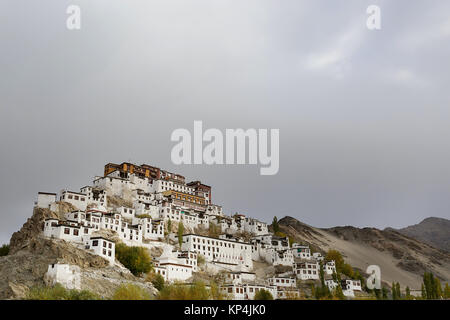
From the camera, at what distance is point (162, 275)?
55750 millimetres

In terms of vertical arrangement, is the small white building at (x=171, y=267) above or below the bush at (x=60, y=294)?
above

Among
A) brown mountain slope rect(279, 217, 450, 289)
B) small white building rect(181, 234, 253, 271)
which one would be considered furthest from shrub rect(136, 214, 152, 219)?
brown mountain slope rect(279, 217, 450, 289)

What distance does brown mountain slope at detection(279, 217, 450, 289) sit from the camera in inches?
4756

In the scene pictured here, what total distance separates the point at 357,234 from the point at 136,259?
11384 cm

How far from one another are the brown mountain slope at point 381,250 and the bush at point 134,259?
2472 inches

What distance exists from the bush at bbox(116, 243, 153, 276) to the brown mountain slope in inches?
2472

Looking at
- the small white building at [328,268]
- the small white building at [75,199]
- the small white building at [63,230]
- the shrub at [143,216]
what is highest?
the small white building at [75,199]

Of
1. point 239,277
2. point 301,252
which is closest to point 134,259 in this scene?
point 239,277

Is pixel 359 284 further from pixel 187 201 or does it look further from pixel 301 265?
pixel 187 201

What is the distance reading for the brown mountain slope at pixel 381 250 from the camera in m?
121

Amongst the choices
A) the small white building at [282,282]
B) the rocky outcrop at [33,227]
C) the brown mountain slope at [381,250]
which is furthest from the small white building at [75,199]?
the brown mountain slope at [381,250]

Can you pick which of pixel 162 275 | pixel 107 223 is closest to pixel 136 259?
pixel 162 275

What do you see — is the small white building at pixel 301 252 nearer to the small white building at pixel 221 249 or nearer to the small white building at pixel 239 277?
the small white building at pixel 221 249

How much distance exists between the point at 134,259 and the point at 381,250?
10777 cm
